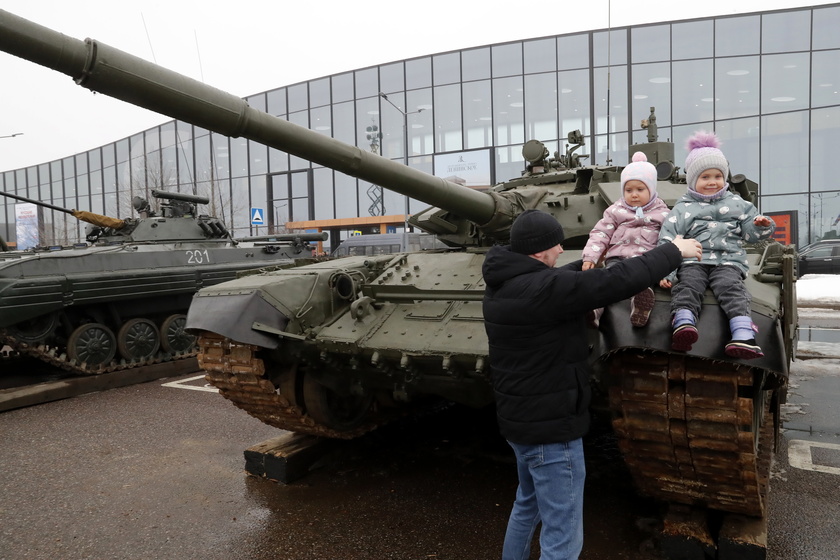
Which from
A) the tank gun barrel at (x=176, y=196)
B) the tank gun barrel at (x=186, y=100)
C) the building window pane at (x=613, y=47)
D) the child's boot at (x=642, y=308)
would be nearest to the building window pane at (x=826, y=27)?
the building window pane at (x=613, y=47)

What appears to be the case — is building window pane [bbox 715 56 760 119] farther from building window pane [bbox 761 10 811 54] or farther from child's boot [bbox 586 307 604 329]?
child's boot [bbox 586 307 604 329]

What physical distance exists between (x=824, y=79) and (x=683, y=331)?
24.0 m

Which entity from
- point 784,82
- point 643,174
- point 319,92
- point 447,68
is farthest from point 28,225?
point 643,174

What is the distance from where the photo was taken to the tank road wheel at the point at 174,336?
1048cm

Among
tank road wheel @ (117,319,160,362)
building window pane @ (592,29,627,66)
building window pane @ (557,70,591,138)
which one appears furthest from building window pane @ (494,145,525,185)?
tank road wheel @ (117,319,160,362)

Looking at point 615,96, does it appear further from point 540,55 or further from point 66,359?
point 66,359

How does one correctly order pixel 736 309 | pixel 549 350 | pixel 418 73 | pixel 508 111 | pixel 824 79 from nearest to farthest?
pixel 549 350
pixel 736 309
pixel 824 79
pixel 508 111
pixel 418 73

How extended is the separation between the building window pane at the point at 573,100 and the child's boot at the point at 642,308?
22.8 m

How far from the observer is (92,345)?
947cm

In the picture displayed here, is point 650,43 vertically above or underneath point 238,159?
above

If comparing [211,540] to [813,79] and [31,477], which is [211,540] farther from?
[813,79]

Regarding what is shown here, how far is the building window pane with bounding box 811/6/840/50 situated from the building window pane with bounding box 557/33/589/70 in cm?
759

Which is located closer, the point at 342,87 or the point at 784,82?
the point at 784,82

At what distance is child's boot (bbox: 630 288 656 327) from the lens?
3.49 m
